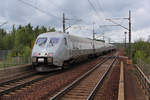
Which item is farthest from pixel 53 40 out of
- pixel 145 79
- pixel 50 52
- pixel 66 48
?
pixel 145 79

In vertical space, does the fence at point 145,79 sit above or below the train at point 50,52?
below

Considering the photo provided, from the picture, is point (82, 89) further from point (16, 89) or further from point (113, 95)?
point (16, 89)

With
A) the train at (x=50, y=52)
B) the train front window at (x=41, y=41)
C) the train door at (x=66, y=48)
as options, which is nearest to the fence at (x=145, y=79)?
the train at (x=50, y=52)

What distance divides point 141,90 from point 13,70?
8.47m

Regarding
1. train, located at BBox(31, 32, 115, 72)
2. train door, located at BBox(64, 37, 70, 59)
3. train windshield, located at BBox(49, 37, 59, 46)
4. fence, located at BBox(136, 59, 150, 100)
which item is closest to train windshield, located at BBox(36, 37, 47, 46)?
train, located at BBox(31, 32, 115, 72)

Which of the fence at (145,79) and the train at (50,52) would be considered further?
the train at (50,52)

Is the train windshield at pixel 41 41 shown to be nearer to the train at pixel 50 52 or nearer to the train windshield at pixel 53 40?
the train at pixel 50 52

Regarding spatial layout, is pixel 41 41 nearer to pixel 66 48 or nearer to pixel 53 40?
pixel 53 40

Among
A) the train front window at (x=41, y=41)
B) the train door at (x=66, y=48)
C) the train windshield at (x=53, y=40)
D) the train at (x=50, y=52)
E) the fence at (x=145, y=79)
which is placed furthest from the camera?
the train door at (x=66, y=48)

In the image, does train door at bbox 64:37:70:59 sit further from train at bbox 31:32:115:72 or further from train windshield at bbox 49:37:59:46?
train windshield at bbox 49:37:59:46

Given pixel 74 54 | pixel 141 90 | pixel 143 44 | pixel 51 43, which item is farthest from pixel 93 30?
A: pixel 141 90

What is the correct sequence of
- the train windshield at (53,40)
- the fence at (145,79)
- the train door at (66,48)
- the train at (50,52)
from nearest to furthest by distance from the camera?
the fence at (145,79) → the train at (50,52) → the train windshield at (53,40) → the train door at (66,48)

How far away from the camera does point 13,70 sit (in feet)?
42.3

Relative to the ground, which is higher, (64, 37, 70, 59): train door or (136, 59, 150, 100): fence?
(64, 37, 70, 59): train door
